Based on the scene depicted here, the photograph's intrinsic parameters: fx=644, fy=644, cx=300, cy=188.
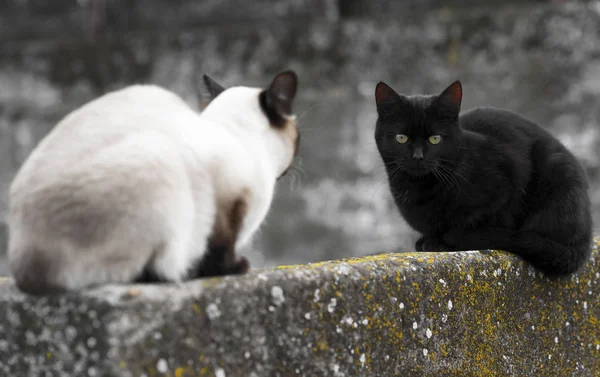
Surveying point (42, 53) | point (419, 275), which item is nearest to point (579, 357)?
Answer: point (419, 275)

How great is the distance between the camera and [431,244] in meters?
2.58

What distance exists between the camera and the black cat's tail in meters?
2.26

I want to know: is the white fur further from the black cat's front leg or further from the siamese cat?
the black cat's front leg

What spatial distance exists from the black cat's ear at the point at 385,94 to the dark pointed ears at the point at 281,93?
30.9 inches

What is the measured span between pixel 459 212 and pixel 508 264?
42cm

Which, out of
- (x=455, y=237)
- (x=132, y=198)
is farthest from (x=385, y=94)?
(x=132, y=198)

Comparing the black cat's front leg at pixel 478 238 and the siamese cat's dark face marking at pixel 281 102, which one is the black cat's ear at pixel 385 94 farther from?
the siamese cat's dark face marking at pixel 281 102

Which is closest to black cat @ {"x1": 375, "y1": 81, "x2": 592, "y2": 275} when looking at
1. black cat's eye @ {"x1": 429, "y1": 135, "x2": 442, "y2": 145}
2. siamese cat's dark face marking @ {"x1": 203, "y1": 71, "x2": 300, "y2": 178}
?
black cat's eye @ {"x1": 429, "y1": 135, "x2": 442, "y2": 145}

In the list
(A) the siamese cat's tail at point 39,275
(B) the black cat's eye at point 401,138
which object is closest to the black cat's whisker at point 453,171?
(B) the black cat's eye at point 401,138

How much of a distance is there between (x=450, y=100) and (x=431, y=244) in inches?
22.7

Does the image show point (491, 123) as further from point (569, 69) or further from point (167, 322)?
point (569, 69)

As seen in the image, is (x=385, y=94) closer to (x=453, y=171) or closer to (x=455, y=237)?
(x=453, y=171)

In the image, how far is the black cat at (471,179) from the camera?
2.46 m

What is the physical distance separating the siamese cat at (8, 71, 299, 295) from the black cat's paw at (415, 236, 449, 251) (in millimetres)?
1084
